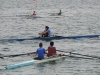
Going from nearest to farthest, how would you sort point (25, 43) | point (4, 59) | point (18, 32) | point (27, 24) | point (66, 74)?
point (66, 74) < point (4, 59) < point (25, 43) < point (18, 32) < point (27, 24)

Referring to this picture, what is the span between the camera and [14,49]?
1614 inches

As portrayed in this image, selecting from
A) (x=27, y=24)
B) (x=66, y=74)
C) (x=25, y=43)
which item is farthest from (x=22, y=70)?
(x=27, y=24)

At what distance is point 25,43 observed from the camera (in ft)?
145

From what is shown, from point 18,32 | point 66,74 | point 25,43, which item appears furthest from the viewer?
point 18,32

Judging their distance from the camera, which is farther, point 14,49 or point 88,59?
point 14,49

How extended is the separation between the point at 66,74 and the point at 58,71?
3.26 ft

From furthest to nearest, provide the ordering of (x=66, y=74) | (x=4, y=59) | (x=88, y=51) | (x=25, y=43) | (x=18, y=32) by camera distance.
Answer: (x=18, y=32), (x=25, y=43), (x=88, y=51), (x=4, y=59), (x=66, y=74)

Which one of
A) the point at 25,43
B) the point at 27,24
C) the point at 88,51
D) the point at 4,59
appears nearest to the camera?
the point at 4,59

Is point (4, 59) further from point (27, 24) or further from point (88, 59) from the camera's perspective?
point (27, 24)

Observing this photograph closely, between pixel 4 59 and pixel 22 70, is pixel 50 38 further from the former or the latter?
pixel 22 70

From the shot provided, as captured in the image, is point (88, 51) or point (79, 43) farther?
point (79, 43)

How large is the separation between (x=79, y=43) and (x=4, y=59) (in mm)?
12109

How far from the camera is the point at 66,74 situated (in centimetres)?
3109

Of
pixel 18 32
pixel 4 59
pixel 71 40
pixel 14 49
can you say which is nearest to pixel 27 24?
pixel 18 32
